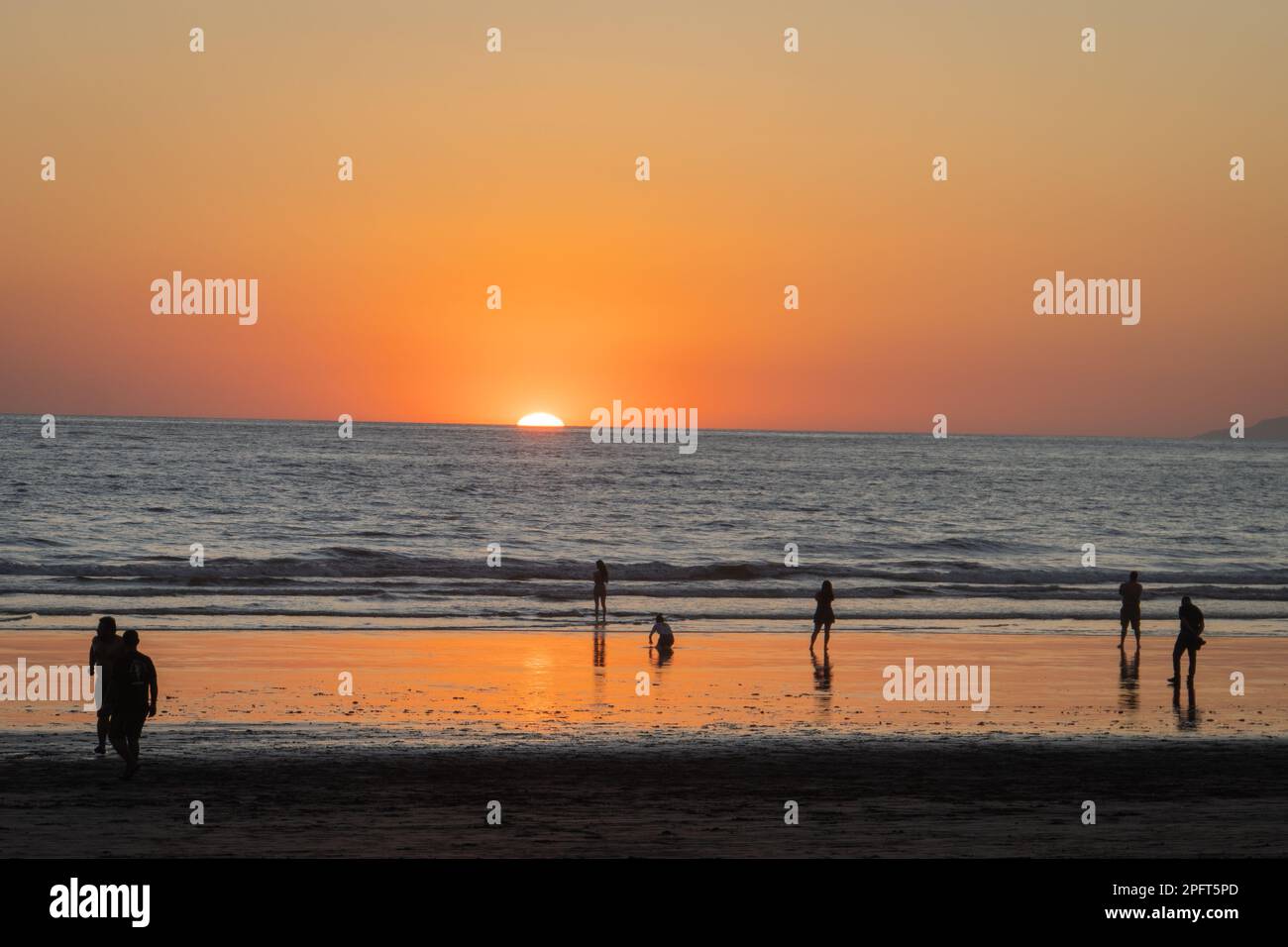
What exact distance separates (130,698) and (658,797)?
599 cm

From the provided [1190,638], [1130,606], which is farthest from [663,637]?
[1130,606]

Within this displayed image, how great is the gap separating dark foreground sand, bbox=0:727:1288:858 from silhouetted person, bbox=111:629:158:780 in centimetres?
35

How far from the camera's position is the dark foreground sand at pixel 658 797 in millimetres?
11930

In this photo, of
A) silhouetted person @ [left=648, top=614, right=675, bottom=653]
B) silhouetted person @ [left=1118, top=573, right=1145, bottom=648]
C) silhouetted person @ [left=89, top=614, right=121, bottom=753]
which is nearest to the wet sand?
silhouetted person @ [left=89, top=614, right=121, bottom=753]

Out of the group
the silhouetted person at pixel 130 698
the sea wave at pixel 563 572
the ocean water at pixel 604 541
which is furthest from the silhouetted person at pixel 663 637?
the sea wave at pixel 563 572

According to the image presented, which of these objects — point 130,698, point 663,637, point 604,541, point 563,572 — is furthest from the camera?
point 604,541

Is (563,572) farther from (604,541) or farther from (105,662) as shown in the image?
(105,662)

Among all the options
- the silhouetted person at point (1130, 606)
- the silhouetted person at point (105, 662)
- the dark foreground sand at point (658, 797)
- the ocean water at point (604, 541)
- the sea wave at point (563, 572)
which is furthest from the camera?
the sea wave at point (563, 572)

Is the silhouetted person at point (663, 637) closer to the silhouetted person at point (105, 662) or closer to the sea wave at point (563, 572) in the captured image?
the silhouetted person at point (105, 662)

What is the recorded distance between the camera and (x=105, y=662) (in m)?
15.3

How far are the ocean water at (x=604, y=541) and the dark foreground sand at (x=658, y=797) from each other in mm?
15585
